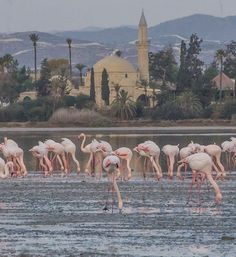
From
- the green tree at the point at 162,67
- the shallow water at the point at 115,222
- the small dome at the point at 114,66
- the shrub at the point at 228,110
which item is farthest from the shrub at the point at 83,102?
the shallow water at the point at 115,222

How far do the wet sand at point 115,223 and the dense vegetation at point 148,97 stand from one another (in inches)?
3133

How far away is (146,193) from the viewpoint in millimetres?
32594

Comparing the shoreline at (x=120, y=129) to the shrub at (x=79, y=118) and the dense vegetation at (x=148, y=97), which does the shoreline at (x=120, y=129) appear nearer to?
the shrub at (x=79, y=118)

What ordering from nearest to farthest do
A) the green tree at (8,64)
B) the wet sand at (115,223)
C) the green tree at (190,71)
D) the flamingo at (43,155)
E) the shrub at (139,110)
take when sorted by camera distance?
the wet sand at (115,223) → the flamingo at (43,155) → the shrub at (139,110) → the green tree at (190,71) → the green tree at (8,64)

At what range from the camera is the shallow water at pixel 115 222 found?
21.8m

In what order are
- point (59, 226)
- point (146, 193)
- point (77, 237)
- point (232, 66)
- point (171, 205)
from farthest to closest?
point (232, 66)
point (146, 193)
point (171, 205)
point (59, 226)
point (77, 237)

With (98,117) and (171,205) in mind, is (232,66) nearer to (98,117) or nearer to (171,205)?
(98,117)

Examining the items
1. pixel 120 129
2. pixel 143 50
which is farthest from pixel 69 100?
pixel 143 50

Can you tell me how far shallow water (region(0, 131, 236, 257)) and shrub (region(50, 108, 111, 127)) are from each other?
7666 centimetres

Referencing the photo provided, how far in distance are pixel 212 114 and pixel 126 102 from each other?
31.0 ft

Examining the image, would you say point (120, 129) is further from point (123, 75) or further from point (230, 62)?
point (230, 62)

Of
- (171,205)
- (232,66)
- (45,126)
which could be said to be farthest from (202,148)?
(232,66)

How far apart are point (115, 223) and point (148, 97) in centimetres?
10770

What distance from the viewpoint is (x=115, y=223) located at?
25.4m
